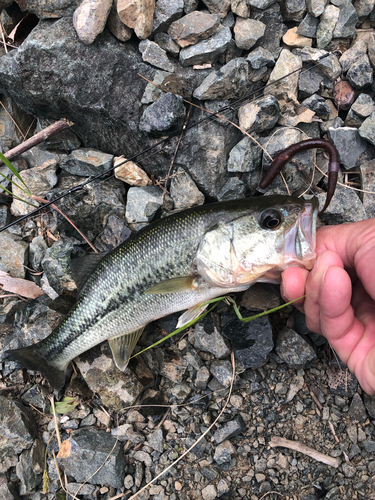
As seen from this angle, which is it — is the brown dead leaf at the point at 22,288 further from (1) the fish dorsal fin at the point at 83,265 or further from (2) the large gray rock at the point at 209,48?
(2) the large gray rock at the point at 209,48

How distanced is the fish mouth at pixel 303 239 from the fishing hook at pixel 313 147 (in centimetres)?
66

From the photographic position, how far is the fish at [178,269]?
9.46 feet

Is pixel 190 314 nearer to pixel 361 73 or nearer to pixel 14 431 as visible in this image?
pixel 14 431

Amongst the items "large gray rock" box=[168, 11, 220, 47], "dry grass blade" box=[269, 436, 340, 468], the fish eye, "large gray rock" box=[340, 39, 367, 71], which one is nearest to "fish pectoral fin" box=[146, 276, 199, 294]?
the fish eye

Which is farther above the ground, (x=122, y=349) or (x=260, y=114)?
(x=260, y=114)

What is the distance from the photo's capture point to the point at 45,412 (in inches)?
147

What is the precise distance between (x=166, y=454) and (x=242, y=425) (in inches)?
33.7

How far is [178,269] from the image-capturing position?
3182 millimetres

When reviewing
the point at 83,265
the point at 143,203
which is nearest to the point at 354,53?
the point at 143,203

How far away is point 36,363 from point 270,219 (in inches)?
113

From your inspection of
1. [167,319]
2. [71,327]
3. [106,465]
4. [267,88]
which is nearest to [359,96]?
[267,88]

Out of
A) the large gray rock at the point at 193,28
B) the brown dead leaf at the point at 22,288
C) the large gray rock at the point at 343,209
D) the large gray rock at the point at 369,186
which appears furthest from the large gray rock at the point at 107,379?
the large gray rock at the point at 193,28

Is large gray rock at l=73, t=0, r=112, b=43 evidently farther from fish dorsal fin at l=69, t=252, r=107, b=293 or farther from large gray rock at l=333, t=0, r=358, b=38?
large gray rock at l=333, t=0, r=358, b=38

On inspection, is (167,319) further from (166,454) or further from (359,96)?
(359,96)
